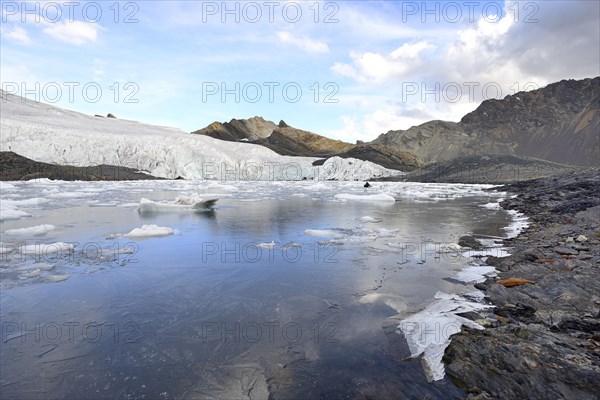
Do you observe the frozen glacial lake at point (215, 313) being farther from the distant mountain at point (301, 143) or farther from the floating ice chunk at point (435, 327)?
the distant mountain at point (301, 143)

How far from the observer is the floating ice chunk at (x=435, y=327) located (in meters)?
3.12

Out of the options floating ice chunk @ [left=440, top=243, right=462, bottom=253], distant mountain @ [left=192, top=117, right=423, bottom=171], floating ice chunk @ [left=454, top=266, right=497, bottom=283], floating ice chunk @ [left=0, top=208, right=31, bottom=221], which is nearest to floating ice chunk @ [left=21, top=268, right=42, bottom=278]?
floating ice chunk @ [left=454, top=266, right=497, bottom=283]

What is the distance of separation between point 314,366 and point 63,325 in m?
2.75

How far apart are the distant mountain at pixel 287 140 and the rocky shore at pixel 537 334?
71.3 metres

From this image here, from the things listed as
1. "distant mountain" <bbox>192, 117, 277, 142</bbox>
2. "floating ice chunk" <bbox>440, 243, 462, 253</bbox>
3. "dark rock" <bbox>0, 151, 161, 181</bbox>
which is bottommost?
"floating ice chunk" <bbox>440, 243, 462, 253</bbox>

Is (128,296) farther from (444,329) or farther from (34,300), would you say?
(444,329)

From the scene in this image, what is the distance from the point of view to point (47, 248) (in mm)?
6934

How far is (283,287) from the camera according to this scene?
199 inches

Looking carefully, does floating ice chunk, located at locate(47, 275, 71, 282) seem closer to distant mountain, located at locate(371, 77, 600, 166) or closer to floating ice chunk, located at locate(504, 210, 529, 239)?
floating ice chunk, located at locate(504, 210, 529, 239)

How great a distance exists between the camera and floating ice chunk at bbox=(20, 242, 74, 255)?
672 cm

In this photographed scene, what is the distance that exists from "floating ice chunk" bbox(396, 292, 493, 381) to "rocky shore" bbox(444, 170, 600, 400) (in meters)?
0.10

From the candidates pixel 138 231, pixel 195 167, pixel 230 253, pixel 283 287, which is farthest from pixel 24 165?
pixel 283 287

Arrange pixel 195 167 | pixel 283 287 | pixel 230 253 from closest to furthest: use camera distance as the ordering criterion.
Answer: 1. pixel 283 287
2. pixel 230 253
3. pixel 195 167

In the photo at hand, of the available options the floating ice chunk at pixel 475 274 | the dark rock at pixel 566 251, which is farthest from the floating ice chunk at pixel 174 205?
the dark rock at pixel 566 251
